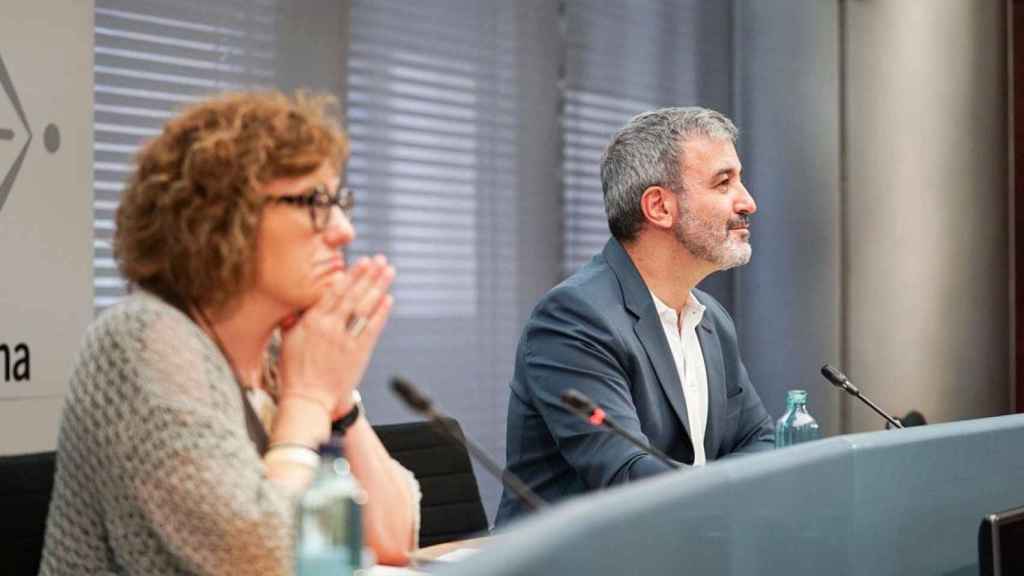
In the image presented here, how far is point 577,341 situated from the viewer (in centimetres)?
265

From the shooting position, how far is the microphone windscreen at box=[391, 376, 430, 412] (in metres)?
1.71

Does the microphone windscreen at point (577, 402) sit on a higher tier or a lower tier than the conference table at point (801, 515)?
higher

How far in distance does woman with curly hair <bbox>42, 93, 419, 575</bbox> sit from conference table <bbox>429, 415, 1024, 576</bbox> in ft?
1.37

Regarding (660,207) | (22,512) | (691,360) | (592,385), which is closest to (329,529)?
(22,512)

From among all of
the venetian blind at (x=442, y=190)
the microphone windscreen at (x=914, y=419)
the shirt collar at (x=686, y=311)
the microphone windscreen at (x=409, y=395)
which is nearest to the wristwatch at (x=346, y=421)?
the microphone windscreen at (x=409, y=395)

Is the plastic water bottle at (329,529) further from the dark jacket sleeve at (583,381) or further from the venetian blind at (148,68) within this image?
the venetian blind at (148,68)

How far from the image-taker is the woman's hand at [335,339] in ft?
5.82

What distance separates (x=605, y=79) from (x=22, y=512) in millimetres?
3349

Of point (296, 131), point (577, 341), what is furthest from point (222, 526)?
point (577, 341)

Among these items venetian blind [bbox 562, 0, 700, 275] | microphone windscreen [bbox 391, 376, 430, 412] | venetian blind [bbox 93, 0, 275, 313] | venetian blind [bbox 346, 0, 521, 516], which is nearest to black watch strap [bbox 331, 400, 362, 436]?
microphone windscreen [bbox 391, 376, 430, 412]

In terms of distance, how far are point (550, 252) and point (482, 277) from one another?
0.38 meters

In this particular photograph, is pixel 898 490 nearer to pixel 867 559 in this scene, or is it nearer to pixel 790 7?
pixel 867 559

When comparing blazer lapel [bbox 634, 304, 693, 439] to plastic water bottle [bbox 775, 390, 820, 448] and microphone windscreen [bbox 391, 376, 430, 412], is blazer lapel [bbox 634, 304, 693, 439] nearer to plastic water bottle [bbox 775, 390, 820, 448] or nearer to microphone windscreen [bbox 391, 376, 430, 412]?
plastic water bottle [bbox 775, 390, 820, 448]

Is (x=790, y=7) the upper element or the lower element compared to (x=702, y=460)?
upper
